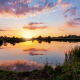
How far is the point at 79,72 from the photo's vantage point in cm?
730

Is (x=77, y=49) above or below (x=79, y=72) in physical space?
above

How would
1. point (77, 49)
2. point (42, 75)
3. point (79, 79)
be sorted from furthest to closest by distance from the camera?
1. point (77, 49)
2. point (42, 75)
3. point (79, 79)

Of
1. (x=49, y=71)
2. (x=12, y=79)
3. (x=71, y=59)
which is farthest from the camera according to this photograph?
(x=71, y=59)

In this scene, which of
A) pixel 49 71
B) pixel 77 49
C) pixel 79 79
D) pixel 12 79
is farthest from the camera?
pixel 77 49

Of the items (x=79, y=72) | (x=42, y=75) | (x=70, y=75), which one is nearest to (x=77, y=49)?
(x=79, y=72)

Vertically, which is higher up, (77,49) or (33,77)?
(77,49)

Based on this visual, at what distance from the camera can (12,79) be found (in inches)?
254

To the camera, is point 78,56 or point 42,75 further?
point 78,56

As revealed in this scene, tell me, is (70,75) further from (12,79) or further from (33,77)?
(12,79)

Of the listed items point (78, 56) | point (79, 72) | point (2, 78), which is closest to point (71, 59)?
point (78, 56)

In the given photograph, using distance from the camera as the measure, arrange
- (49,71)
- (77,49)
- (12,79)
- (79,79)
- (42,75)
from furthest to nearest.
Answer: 1. (77,49)
2. (49,71)
3. (42,75)
4. (12,79)
5. (79,79)

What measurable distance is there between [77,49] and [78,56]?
1.48 m

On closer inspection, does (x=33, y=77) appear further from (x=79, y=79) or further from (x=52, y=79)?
(x=79, y=79)

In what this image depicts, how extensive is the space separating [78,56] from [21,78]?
986cm
